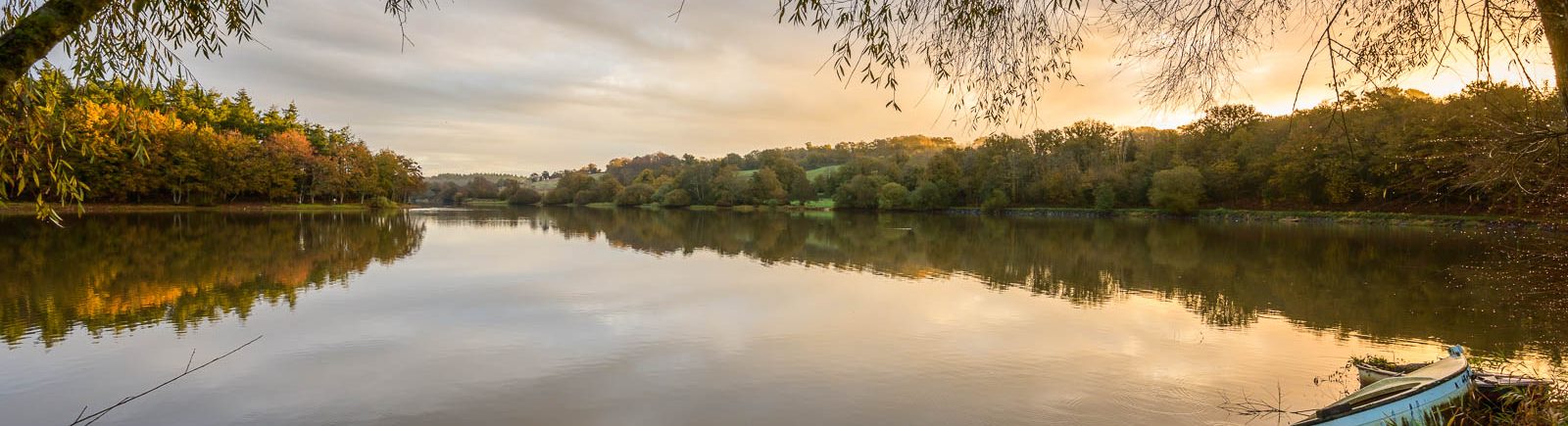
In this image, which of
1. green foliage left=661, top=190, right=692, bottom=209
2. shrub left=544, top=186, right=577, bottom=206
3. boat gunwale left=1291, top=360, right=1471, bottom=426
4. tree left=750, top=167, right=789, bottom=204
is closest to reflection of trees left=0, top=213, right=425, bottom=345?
boat gunwale left=1291, top=360, right=1471, bottom=426

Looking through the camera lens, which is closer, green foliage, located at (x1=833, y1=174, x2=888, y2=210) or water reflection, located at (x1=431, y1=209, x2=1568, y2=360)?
water reflection, located at (x1=431, y1=209, x2=1568, y2=360)

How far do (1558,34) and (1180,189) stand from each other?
180ft

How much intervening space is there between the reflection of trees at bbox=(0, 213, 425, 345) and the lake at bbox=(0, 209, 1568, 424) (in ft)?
0.31

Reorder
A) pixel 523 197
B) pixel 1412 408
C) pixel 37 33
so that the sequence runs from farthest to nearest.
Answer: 1. pixel 523 197
2. pixel 1412 408
3. pixel 37 33

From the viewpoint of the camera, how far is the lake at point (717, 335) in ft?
21.1

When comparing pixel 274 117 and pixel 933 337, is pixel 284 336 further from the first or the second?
pixel 274 117

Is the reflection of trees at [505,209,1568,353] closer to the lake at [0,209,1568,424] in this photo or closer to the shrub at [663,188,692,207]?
the lake at [0,209,1568,424]

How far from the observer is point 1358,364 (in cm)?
638

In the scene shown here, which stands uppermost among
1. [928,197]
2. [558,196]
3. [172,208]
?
[928,197]

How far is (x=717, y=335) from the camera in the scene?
952cm

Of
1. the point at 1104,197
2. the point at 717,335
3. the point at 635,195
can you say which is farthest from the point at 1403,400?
the point at 635,195

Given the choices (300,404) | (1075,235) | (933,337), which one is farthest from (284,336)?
(1075,235)

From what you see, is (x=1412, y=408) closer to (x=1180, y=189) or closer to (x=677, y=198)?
(x=1180, y=189)

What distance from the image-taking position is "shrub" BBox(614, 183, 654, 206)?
99.1m
